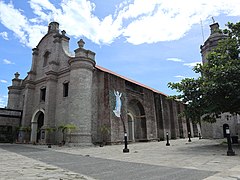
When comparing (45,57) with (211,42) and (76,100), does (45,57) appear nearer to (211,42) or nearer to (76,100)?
(76,100)

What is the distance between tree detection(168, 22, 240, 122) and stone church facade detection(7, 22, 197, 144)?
2549 millimetres

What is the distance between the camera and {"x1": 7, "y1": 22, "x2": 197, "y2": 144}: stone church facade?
1855cm

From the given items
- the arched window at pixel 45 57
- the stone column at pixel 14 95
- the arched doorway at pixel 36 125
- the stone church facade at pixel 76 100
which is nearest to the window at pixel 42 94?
the stone church facade at pixel 76 100

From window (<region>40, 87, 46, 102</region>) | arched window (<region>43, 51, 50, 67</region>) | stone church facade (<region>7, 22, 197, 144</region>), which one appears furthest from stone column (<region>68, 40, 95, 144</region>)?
arched window (<region>43, 51, 50, 67</region>)

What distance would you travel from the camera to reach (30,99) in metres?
24.1

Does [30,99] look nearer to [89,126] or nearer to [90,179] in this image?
[89,126]

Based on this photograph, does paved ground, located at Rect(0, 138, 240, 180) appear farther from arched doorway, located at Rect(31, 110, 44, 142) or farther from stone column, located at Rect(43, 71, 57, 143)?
arched doorway, located at Rect(31, 110, 44, 142)

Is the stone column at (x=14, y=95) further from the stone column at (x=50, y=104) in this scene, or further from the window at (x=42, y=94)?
the stone column at (x=50, y=104)

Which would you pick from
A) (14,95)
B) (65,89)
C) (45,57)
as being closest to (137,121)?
(65,89)

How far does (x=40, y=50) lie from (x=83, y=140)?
588 inches

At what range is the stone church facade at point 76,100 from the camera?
730 inches

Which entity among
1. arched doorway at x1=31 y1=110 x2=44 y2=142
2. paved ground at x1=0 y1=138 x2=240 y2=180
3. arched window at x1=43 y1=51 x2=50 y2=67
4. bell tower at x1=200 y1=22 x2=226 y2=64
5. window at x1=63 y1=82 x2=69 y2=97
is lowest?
paved ground at x1=0 y1=138 x2=240 y2=180

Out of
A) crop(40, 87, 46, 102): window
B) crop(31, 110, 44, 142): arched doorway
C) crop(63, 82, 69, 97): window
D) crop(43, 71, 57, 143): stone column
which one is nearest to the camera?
crop(43, 71, 57, 143): stone column

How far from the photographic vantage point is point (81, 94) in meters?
18.4
